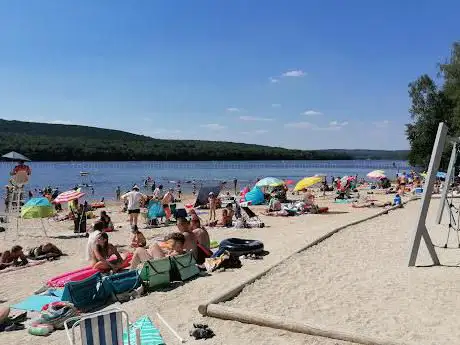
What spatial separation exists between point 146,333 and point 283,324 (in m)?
1.55

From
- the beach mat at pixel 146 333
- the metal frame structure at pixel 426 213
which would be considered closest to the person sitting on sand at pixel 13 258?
the beach mat at pixel 146 333

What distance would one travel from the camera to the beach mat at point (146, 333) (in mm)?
4992

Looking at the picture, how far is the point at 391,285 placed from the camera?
6.91m

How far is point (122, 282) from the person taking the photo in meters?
7.05

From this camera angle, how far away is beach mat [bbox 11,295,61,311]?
674 cm

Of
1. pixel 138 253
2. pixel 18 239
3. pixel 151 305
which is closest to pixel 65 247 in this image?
pixel 18 239

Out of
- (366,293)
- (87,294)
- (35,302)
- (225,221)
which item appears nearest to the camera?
(366,293)

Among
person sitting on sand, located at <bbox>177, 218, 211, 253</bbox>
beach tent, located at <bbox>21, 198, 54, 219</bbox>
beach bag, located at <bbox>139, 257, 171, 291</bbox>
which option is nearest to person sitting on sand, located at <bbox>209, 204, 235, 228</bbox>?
beach tent, located at <bbox>21, 198, 54, 219</bbox>

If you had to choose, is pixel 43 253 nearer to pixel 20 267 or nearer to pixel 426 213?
pixel 20 267

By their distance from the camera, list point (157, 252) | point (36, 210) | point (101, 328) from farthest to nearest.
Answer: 1. point (36, 210)
2. point (157, 252)
3. point (101, 328)

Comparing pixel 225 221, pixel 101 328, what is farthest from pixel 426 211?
pixel 225 221

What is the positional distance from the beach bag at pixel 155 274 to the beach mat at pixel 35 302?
4.30 feet

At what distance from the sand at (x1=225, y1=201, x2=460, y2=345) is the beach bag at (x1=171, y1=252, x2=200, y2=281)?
135 cm

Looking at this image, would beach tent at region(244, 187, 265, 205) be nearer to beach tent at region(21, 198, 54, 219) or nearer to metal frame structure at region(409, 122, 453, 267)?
beach tent at region(21, 198, 54, 219)
